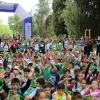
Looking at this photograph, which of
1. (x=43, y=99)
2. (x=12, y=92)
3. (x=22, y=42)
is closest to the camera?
(x=43, y=99)

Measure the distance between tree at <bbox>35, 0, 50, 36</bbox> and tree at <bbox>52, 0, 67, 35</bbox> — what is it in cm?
2532

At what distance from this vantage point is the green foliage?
25.0m

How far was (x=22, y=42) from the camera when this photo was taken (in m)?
17.0

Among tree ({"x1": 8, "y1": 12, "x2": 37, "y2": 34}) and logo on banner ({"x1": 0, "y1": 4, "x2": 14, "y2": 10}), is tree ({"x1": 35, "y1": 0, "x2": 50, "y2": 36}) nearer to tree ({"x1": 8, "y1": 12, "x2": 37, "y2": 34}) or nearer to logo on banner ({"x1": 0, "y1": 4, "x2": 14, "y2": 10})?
tree ({"x1": 8, "y1": 12, "x2": 37, "y2": 34})

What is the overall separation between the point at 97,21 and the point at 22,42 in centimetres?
1056

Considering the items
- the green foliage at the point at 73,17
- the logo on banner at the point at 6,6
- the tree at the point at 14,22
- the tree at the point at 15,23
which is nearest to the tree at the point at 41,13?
the tree at the point at 15,23

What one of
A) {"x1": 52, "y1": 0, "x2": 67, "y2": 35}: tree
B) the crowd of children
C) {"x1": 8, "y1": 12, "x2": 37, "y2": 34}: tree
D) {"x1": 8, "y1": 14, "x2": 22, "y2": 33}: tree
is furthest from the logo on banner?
{"x1": 8, "y1": 14, "x2": 22, "y2": 33}: tree

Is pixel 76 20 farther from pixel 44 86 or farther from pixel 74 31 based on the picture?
pixel 44 86

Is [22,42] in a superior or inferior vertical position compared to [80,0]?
inferior

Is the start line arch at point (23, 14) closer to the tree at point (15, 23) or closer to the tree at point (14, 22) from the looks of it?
the tree at point (15, 23)

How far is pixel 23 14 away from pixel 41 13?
36.4m

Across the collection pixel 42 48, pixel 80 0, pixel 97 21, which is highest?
pixel 80 0

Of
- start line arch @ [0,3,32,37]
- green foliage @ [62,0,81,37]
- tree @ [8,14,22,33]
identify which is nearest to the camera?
start line arch @ [0,3,32,37]

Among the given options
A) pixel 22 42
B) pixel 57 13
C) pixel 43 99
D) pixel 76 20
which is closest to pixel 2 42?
pixel 22 42
